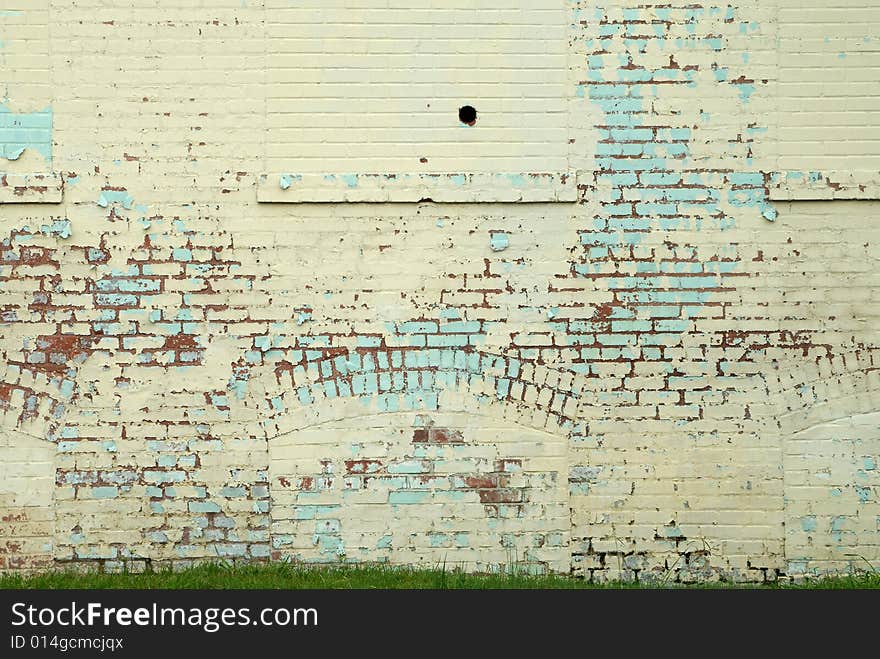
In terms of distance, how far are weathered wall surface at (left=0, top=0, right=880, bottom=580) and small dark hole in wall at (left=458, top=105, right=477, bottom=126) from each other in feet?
0.15

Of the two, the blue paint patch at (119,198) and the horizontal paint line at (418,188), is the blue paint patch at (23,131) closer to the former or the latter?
the blue paint patch at (119,198)

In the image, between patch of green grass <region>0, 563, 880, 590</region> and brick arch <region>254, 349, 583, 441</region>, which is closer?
patch of green grass <region>0, 563, 880, 590</region>

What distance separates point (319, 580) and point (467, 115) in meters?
2.75

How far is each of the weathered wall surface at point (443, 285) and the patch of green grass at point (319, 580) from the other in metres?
0.12

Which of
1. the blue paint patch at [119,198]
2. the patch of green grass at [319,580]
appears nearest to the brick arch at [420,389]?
the patch of green grass at [319,580]

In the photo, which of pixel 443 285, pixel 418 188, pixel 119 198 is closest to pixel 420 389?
pixel 443 285

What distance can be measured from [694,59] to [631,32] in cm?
39

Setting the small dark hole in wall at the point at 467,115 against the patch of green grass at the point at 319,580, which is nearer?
the patch of green grass at the point at 319,580

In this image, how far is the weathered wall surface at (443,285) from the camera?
788 centimetres

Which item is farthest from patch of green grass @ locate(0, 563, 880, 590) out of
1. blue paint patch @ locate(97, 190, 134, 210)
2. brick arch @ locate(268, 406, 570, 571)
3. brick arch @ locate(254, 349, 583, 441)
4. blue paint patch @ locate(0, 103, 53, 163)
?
blue paint patch @ locate(0, 103, 53, 163)

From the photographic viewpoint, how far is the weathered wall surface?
7.88 meters

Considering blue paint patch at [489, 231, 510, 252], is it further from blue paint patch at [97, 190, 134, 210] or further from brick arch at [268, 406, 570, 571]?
blue paint patch at [97, 190, 134, 210]

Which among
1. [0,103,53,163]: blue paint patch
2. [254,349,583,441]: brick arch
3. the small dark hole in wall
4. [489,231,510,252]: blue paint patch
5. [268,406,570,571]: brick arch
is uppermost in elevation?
the small dark hole in wall

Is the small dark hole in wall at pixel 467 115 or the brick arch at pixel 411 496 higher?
the small dark hole in wall at pixel 467 115
